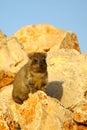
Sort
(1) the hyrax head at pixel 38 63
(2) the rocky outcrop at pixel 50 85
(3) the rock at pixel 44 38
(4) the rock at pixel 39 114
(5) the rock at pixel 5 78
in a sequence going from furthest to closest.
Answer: (3) the rock at pixel 44 38 < (5) the rock at pixel 5 78 < (1) the hyrax head at pixel 38 63 < (2) the rocky outcrop at pixel 50 85 < (4) the rock at pixel 39 114

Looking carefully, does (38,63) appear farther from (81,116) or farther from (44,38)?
(44,38)

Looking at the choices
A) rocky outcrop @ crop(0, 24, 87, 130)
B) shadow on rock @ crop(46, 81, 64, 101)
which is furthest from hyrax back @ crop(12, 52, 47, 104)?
shadow on rock @ crop(46, 81, 64, 101)

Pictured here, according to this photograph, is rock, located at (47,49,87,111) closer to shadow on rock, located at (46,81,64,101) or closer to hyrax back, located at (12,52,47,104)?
shadow on rock, located at (46,81,64,101)

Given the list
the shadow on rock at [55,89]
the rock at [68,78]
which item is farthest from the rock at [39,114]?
the shadow on rock at [55,89]

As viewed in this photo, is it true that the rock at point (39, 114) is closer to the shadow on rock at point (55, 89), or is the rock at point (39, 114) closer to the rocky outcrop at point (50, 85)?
the rocky outcrop at point (50, 85)

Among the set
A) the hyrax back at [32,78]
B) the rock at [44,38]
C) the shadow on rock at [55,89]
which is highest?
the rock at [44,38]

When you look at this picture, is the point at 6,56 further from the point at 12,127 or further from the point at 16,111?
the point at 12,127

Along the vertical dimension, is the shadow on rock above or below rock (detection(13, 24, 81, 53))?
below

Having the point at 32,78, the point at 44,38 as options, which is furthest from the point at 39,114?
the point at 44,38

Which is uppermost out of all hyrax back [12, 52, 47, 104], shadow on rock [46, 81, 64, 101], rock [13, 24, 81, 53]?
rock [13, 24, 81, 53]
